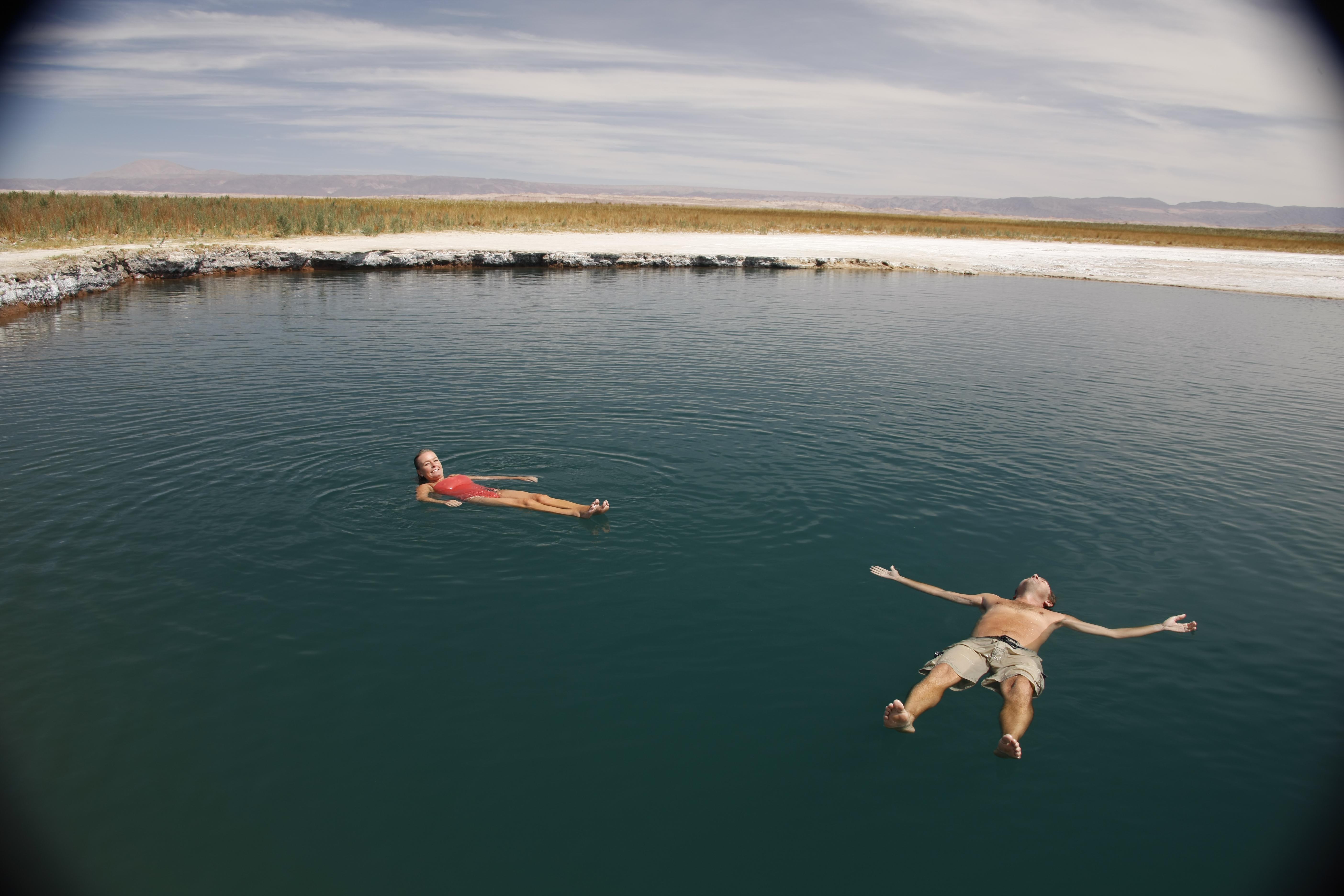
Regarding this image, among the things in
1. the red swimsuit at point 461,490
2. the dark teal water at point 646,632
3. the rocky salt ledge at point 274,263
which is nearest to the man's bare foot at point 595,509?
the dark teal water at point 646,632

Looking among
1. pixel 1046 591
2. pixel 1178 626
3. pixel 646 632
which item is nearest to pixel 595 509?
pixel 646 632

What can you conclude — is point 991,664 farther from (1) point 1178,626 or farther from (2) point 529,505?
(2) point 529,505

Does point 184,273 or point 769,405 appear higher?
point 184,273

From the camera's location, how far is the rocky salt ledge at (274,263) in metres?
28.4

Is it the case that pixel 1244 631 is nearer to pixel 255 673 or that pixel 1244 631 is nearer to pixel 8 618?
pixel 255 673

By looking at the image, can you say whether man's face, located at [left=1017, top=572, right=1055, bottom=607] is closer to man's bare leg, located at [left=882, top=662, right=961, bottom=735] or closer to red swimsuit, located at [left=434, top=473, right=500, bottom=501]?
man's bare leg, located at [left=882, top=662, right=961, bottom=735]

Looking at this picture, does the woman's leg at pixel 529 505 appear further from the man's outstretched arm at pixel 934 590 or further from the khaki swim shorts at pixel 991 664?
the khaki swim shorts at pixel 991 664

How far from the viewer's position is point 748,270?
146 feet

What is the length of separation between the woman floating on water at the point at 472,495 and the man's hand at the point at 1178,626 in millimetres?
6891

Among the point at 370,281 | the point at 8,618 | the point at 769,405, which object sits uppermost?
the point at 370,281

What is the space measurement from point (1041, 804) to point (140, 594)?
9.51 metres

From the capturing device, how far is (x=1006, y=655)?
7648 millimetres

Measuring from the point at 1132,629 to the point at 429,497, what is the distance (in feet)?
30.2

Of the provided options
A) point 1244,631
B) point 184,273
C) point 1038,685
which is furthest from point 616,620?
point 184,273
